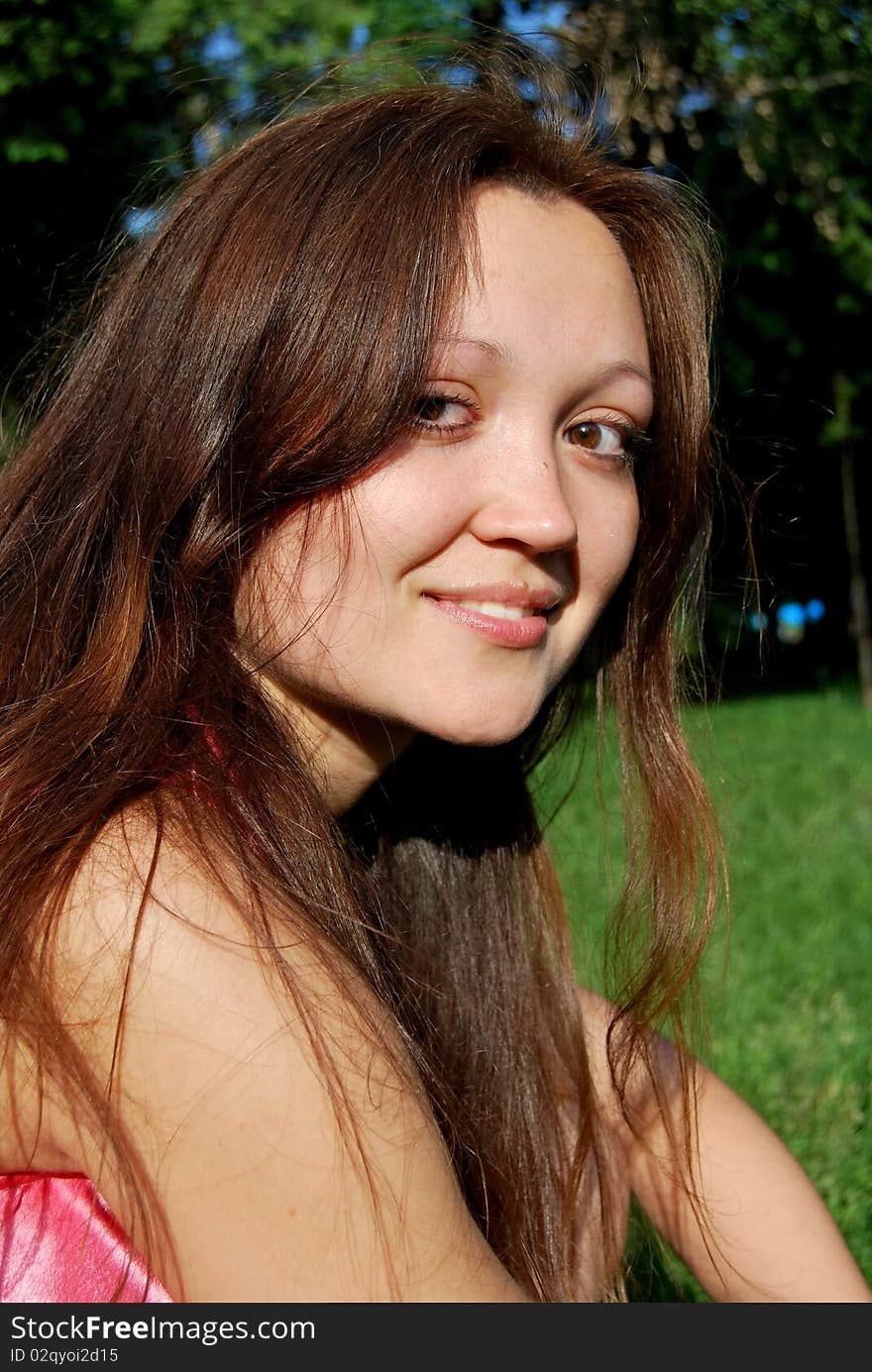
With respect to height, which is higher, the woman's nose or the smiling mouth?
the woman's nose

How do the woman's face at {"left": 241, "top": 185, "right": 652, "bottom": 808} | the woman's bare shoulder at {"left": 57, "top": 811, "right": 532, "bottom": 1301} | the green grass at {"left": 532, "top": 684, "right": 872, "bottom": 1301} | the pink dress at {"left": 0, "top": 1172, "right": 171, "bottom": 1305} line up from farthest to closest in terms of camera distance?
the green grass at {"left": 532, "top": 684, "right": 872, "bottom": 1301} → the woman's face at {"left": 241, "top": 185, "right": 652, "bottom": 808} → the pink dress at {"left": 0, "top": 1172, "right": 171, "bottom": 1305} → the woman's bare shoulder at {"left": 57, "top": 811, "right": 532, "bottom": 1301}

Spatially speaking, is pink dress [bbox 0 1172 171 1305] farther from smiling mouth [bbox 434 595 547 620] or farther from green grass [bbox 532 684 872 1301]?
green grass [bbox 532 684 872 1301]

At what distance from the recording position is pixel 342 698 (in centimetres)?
163

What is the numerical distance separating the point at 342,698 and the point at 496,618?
226 mm

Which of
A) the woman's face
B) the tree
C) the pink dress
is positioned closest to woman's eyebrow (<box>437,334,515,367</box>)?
the woman's face

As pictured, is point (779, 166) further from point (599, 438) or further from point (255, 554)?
point (255, 554)

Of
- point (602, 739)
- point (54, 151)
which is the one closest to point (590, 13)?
point (54, 151)

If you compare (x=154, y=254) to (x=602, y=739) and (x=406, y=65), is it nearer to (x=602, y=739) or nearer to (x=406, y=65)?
(x=406, y=65)

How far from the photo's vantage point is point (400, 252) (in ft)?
5.10

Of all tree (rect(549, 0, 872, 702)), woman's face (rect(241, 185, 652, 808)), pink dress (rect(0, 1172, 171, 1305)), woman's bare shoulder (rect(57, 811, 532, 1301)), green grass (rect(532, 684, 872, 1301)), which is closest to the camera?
woman's bare shoulder (rect(57, 811, 532, 1301))

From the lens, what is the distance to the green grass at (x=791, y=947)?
9.14 ft

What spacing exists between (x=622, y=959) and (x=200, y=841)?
0.93m

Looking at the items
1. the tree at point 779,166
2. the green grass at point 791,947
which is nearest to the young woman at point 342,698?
the green grass at point 791,947

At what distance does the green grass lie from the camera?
279 cm
